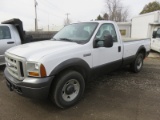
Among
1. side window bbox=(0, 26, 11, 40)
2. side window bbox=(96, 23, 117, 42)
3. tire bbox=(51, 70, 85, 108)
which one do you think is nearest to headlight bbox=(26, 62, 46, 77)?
tire bbox=(51, 70, 85, 108)

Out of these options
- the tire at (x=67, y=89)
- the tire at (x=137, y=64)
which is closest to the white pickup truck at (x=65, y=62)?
the tire at (x=67, y=89)

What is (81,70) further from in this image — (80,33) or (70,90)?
(80,33)

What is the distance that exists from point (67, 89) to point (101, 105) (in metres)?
0.87

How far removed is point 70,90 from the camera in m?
3.34

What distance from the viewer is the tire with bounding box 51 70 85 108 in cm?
305

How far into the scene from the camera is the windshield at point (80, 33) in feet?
12.3

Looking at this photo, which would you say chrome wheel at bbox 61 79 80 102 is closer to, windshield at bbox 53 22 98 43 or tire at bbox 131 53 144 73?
windshield at bbox 53 22 98 43

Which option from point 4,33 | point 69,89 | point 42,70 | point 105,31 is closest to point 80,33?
point 105,31

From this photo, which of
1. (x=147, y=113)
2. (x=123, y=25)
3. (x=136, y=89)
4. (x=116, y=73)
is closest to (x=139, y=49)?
(x=116, y=73)

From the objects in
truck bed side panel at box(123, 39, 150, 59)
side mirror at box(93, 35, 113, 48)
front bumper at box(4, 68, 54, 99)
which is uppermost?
side mirror at box(93, 35, 113, 48)

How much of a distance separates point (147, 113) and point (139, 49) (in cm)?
296

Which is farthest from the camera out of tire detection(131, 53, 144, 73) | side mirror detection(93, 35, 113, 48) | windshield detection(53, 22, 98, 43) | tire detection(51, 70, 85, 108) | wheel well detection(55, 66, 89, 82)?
tire detection(131, 53, 144, 73)

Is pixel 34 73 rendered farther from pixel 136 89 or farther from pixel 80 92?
pixel 136 89

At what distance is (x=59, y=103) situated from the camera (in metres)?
3.17
